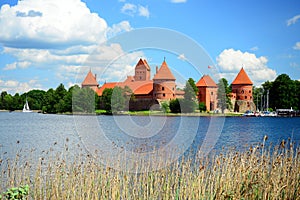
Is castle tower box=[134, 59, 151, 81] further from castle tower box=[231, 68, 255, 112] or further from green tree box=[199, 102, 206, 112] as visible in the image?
castle tower box=[231, 68, 255, 112]

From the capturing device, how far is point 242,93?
79625 millimetres

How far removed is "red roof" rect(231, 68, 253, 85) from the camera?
80.2 m

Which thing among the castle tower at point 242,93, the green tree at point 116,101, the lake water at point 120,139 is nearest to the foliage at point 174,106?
the lake water at point 120,139

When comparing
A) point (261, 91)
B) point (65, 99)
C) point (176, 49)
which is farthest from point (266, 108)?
point (176, 49)

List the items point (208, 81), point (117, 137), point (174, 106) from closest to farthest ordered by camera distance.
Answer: point (117, 137) → point (208, 81) → point (174, 106)

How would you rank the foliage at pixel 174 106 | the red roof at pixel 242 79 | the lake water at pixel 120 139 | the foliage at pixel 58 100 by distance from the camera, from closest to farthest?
the lake water at pixel 120 139 < the foliage at pixel 58 100 < the foliage at pixel 174 106 < the red roof at pixel 242 79

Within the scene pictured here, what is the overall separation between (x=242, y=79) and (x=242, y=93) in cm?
348

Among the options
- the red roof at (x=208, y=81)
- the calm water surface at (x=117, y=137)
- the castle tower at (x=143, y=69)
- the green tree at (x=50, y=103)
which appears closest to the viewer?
the calm water surface at (x=117, y=137)

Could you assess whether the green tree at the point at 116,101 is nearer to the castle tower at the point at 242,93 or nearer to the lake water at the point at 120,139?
the lake water at the point at 120,139

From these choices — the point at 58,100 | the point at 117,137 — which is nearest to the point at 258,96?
the point at 58,100

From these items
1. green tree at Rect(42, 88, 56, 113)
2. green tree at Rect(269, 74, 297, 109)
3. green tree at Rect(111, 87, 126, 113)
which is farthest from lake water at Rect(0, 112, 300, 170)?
green tree at Rect(42, 88, 56, 113)

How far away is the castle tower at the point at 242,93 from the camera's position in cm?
7812

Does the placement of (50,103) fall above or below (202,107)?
above

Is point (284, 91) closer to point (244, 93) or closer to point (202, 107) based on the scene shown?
point (244, 93)
